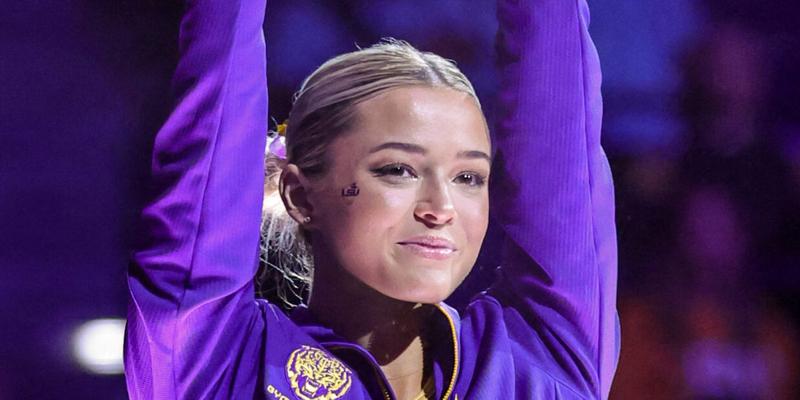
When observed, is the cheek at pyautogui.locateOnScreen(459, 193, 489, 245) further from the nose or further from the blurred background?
the blurred background

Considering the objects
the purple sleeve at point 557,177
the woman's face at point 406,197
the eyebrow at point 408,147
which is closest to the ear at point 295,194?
the woman's face at point 406,197

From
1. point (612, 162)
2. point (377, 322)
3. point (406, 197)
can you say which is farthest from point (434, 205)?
point (612, 162)

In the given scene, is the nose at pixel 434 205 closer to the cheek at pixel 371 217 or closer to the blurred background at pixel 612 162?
the cheek at pixel 371 217

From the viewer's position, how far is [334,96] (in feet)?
3.65

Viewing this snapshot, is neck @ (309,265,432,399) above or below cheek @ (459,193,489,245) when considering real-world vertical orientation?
below

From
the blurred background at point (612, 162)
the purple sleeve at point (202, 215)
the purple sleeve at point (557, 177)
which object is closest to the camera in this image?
the purple sleeve at point (202, 215)

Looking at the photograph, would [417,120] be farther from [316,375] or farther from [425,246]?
[316,375]

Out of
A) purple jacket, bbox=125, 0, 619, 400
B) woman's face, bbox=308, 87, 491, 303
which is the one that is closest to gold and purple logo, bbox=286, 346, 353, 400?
purple jacket, bbox=125, 0, 619, 400

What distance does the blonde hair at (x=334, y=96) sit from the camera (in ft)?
3.61

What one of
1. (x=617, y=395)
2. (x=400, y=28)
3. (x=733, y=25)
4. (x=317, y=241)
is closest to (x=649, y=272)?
(x=617, y=395)

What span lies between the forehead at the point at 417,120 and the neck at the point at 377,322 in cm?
17

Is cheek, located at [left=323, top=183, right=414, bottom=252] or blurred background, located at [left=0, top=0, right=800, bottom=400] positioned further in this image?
A: blurred background, located at [left=0, top=0, right=800, bottom=400]

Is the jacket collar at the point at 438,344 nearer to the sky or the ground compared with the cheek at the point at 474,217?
nearer to the ground

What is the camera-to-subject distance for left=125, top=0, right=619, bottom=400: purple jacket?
1027 millimetres
